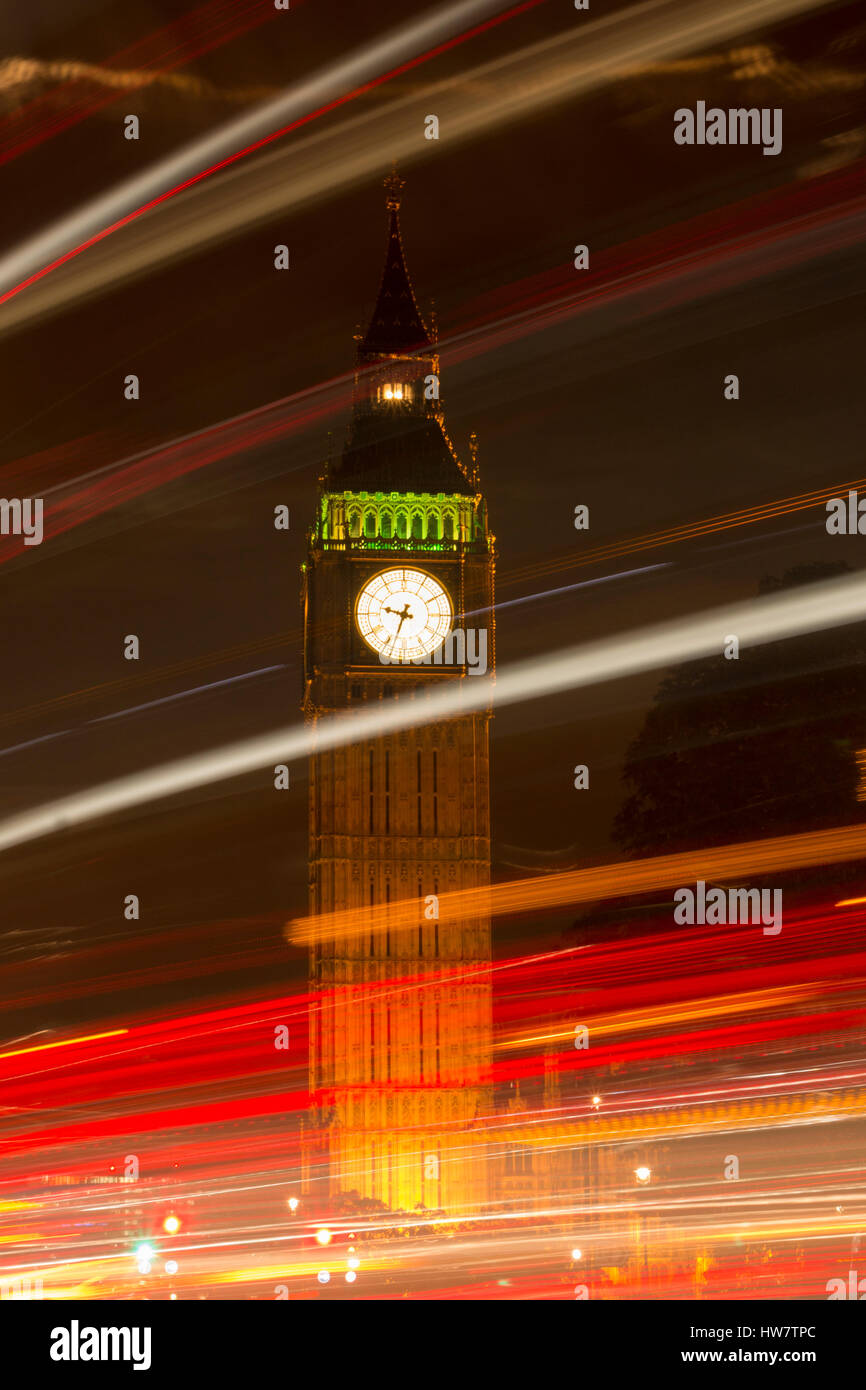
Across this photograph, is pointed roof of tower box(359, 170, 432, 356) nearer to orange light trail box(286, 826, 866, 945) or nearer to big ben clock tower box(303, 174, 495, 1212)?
big ben clock tower box(303, 174, 495, 1212)

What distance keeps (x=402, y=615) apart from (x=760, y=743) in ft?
103

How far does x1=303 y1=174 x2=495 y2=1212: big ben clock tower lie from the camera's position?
6238 centimetres

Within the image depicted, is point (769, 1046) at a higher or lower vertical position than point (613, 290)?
lower

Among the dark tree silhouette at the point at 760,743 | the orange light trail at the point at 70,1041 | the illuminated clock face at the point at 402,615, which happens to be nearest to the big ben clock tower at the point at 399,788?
the illuminated clock face at the point at 402,615

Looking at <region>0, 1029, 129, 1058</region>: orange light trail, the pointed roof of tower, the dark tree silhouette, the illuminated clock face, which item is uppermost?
the pointed roof of tower

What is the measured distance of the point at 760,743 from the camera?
3281cm

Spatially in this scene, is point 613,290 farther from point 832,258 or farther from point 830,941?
point 830,941

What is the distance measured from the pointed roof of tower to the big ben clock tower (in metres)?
1.87

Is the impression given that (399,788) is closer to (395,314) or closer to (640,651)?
(395,314)

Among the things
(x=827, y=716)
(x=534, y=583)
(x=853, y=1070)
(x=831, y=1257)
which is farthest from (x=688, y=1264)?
(x=534, y=583)

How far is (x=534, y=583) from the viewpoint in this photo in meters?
63.1

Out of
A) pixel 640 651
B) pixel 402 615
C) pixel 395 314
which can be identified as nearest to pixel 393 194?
pixel 395 314

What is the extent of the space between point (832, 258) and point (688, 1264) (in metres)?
14.2

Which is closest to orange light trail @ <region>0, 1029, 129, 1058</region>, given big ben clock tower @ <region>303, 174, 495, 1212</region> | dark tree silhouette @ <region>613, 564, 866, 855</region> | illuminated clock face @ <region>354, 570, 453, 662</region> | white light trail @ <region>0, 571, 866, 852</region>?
white light trail @ <region>0, 571, 866, 852</region>
